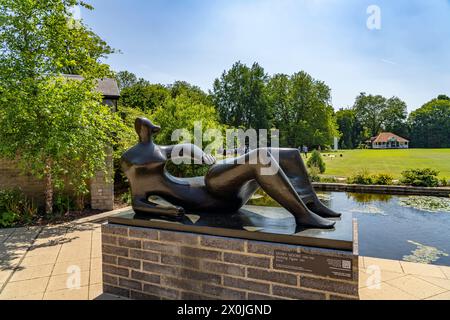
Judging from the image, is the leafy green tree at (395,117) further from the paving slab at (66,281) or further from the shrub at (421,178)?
the paving slab at (66,281)

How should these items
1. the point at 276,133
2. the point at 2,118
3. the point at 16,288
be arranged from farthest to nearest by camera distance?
the point at 276,133, the point at 2,118, the point at 16,288

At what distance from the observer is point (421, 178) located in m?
12.1

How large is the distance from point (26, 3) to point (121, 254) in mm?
5571

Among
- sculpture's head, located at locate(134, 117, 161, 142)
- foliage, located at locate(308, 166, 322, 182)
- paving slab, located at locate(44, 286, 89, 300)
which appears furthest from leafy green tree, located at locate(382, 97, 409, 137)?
paving slab, located at locate(44, 286, 89, 300)

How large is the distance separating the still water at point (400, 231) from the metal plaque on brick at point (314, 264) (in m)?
1.41

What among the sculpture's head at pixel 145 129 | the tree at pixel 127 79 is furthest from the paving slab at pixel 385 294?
the tree at pixel 127 79

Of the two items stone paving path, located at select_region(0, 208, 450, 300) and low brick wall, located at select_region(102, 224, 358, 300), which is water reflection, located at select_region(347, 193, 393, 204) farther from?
low brick wall, located at select_region(102, 224, 358, 300)

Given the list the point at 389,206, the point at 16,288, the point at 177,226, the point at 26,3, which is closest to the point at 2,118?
the point at 26,3

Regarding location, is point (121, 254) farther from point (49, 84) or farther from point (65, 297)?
point (49, 84)

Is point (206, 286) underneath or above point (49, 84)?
underneath

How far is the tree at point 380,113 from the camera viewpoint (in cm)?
5506

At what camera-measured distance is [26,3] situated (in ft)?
18.4

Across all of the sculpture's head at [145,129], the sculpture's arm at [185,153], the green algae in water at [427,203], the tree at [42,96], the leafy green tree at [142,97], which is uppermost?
the leafy green tree at [142,97]

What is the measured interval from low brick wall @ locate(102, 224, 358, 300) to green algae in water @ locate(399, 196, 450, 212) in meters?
8.32
